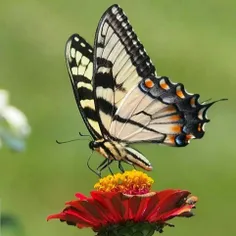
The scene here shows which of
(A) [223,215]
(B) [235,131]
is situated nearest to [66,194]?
(A) [223,215]

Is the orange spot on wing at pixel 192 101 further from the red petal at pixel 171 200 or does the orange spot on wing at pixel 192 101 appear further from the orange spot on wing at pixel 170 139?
the red petal at pixel 171 200

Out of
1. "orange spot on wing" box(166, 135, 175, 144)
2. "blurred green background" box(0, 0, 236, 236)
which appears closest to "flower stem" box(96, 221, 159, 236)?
"orange spot on wing" box(166, 135, 175, 144)

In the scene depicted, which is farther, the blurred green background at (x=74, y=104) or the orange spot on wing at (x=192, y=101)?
the blurred green background at (x=74, y=104)

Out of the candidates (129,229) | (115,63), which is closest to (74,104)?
(115,63)

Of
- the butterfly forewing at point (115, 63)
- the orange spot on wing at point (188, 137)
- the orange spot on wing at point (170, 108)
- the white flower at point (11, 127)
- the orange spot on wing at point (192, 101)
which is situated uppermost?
the butterfly forewing at point (115, 63)

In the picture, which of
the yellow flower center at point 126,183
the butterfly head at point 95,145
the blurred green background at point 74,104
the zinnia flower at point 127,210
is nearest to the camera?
the zinnia flower at point 127,210

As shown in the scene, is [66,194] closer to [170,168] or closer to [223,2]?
[170,168]

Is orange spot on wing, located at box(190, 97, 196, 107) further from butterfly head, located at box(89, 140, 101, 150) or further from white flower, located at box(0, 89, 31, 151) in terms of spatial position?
white flower, located at box(0, 89, 31, 151)

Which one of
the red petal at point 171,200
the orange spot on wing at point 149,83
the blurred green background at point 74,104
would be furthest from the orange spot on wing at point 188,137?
the blurred green background at point 74,104
